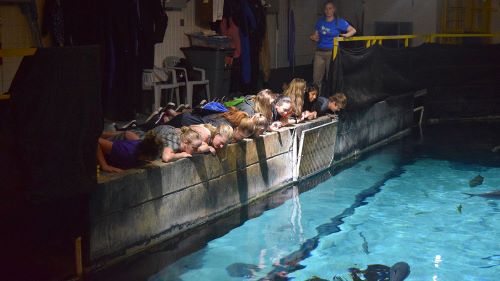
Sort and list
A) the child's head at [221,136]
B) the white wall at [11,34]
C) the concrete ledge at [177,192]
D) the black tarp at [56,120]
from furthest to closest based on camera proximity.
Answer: the white wall at [11,34] → the child's head at [221,136] → the concrete ledge at [177,192] → the black tarp at [56,120]

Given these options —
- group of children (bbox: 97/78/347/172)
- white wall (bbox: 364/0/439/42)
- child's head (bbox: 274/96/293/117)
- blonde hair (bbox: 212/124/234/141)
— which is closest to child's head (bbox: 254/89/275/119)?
group of children (bbox: 97/78/347/172)

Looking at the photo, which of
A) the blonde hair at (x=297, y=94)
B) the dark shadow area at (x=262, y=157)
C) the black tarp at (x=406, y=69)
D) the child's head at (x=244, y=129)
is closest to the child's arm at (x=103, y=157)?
the child's head at (x=244, y=129)

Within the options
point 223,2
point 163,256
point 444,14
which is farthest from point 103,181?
point 444,14

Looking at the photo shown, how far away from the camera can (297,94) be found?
33.6 feet

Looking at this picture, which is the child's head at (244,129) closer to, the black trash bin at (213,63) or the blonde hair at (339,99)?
the blonde hair at (339,99)

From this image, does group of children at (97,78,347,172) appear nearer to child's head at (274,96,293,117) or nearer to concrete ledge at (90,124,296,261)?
child's head at (274,96,293,117)

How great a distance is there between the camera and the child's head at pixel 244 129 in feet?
27.7

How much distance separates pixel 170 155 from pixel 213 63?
4.75 m

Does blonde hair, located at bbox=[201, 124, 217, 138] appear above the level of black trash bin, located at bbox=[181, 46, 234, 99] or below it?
below

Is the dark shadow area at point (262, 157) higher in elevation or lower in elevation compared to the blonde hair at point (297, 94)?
lower

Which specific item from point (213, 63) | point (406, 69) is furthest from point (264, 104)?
point (406, 69)

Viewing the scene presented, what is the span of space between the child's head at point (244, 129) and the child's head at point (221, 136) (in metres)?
0.45

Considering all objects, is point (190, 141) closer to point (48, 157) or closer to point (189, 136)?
point (189, 136)

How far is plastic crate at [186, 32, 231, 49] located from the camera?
12.0 m
